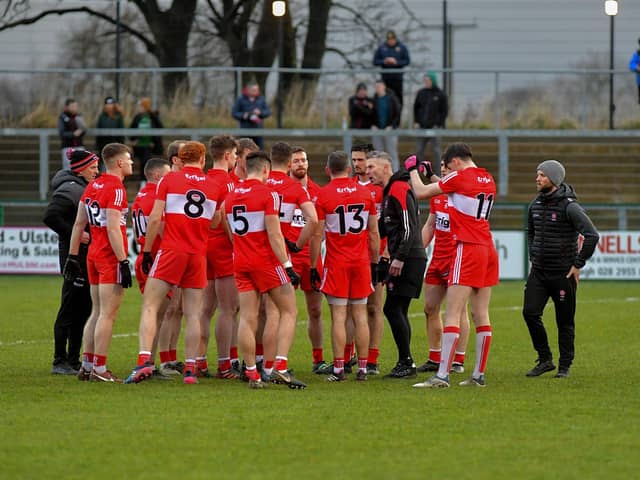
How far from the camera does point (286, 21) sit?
32.9 metres

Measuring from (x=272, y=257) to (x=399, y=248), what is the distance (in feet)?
5.21

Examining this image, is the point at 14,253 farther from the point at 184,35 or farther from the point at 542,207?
the point at 542,207

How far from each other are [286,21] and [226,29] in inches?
68.3

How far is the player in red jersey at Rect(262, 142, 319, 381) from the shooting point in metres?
11.1

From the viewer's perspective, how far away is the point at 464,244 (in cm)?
1111

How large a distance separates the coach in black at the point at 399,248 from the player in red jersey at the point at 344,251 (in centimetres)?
34

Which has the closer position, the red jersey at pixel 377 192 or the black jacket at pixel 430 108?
the red jersey at pixel 377 192

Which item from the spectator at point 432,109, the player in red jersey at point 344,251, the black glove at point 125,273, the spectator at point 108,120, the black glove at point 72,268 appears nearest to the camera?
the black glove at point 125,273

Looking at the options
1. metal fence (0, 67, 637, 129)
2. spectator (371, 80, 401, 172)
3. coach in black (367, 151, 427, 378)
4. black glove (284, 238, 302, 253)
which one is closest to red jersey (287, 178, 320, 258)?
black glove (284, 238, 302, 253)

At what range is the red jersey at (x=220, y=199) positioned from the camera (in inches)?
452

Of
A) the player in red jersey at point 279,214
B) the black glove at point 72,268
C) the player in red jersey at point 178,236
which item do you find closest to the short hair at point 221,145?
the player in red jersey at point 178,236

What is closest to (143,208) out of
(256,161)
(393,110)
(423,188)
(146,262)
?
(146,262)

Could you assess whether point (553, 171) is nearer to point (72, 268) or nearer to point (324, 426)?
point (324, 426)

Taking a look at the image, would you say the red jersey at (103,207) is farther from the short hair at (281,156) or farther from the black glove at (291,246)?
the black glove at (291,246)
